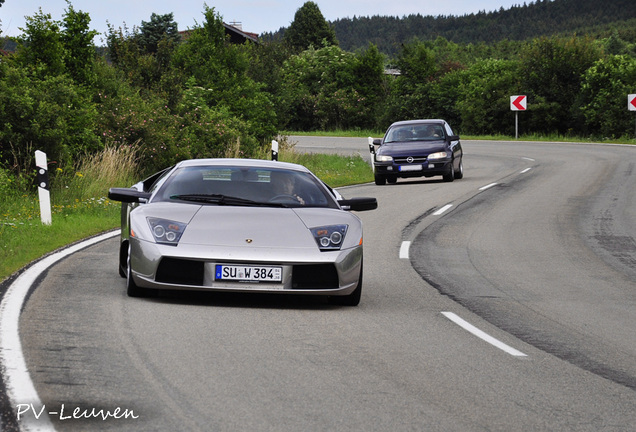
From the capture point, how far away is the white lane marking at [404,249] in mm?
12489

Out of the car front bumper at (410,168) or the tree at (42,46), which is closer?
the tree at (42,46)

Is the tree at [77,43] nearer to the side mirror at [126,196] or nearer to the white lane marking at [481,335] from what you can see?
the side mirror at [126,196]

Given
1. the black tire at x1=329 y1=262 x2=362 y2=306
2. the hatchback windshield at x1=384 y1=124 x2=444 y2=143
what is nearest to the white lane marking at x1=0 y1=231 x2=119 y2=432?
the black tire at x1=329 y1=262 x2=362 y2=306

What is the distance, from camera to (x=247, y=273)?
25.7 ft

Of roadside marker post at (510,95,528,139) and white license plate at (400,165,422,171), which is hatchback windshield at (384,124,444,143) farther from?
roadside marker post at (510,95,528,139)

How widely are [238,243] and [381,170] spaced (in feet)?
59.4

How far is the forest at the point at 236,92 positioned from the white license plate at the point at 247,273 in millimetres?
9948

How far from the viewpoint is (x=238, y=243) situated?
786 cm

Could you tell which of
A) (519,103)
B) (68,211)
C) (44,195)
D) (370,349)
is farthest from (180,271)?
(519,103)

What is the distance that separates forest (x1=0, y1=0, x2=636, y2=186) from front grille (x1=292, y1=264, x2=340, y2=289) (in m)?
10.1

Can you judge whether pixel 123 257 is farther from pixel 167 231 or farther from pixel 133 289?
pixel 167 231

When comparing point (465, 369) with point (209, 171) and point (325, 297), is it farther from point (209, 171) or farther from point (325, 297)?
point (209, 171)

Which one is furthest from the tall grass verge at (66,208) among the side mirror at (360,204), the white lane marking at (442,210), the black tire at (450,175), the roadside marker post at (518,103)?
the roadside marker post at (518,103)

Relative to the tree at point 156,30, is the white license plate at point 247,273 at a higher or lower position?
lower
